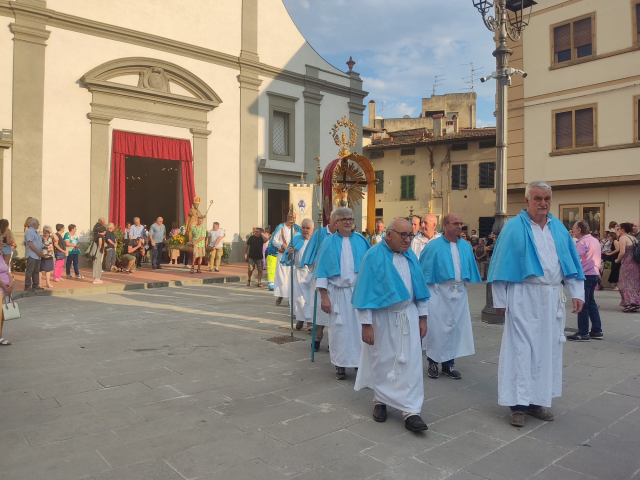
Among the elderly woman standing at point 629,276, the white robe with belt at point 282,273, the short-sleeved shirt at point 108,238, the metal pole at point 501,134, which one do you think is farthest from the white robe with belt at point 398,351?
the short-sleeved shirt at point 108,238

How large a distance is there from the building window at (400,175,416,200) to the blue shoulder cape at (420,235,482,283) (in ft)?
84.3

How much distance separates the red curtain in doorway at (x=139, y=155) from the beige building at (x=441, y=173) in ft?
42.6

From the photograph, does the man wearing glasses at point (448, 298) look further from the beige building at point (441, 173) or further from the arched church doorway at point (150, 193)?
the arched church doorway at point (150, 193)

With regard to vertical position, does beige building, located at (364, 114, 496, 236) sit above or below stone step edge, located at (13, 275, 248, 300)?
above

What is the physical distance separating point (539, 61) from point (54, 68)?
16461 millimetres

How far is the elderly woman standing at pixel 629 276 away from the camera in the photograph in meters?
9.71

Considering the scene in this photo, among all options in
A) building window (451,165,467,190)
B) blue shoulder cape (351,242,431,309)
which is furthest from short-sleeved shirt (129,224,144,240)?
building window (451,165,467,190)

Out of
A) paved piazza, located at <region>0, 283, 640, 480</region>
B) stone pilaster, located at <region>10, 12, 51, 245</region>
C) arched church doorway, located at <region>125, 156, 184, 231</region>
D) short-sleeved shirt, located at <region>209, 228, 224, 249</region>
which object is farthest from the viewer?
arched church doorway, located at <region>125, 156, 184, 231</region>

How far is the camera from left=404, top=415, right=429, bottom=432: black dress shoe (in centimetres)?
395

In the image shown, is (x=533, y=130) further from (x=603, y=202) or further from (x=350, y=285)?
(x=350, y=285)


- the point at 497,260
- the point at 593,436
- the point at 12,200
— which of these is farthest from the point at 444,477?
the point at 12,200

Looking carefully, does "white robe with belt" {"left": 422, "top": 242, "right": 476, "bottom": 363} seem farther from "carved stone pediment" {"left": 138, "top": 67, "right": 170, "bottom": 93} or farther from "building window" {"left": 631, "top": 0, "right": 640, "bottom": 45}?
"carved stone pediment" {"left": 138, "top": 67, "right": 170, "bottom": 93}

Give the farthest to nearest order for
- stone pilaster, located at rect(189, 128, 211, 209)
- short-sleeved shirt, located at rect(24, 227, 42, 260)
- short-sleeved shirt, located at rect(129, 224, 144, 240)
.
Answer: stone pilaster, located at rect(189, 128, 211, 209) → short-sleeved shirt, located at rect(129, 224, 144, 240) → short-sleeved shirt, located at rect(24, 227, 42, 260)

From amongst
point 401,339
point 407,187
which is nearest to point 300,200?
point 401,339
